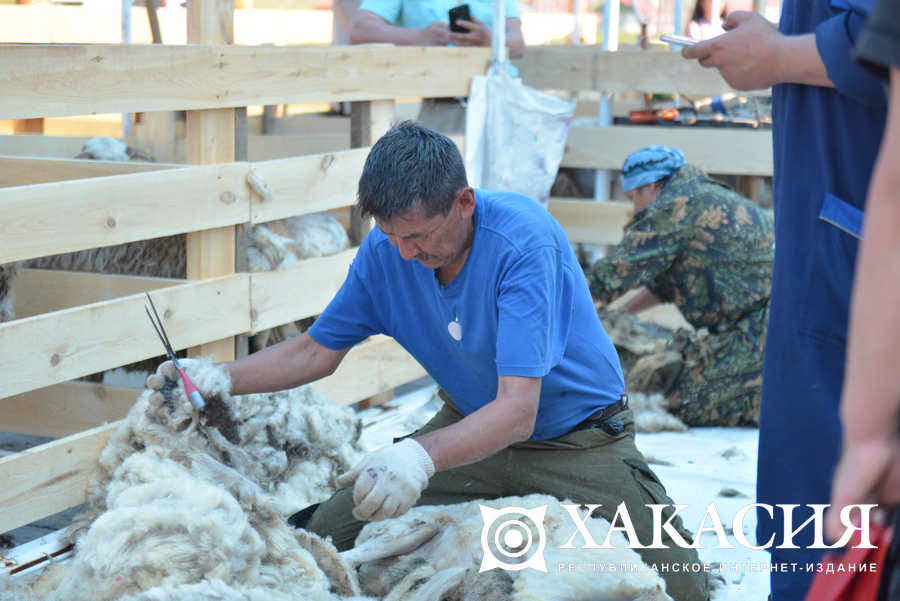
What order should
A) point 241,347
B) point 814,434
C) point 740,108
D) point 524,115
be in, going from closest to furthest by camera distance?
point 814,434 < point 241,347 < point 524,115 < point 740,108

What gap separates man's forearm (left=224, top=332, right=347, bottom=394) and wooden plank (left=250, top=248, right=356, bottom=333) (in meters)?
0.88

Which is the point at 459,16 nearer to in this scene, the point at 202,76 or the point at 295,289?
the point at 295,289

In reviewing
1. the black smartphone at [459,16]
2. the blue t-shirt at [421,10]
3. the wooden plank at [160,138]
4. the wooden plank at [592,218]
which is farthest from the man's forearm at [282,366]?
the wooden plank at [592,218]

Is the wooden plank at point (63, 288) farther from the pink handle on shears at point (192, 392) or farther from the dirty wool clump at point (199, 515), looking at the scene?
the pink handle on shears at point (192, 392)

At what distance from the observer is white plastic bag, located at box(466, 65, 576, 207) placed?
5.04 meters

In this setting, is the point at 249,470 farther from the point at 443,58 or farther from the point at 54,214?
the point at 443,58

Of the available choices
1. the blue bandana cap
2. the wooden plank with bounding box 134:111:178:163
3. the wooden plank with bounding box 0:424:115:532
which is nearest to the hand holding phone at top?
the wooden plank with bounding box 0:424:115:532

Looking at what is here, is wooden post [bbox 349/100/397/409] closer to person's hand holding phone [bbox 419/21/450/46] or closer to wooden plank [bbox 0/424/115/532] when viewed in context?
person's hand holding phone [bbox 419/21/450/46]

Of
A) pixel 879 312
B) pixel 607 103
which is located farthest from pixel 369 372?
pixel 879 312

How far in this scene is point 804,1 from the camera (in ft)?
6.97

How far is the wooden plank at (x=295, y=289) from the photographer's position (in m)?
3.83

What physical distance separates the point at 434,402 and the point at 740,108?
9.37 ft

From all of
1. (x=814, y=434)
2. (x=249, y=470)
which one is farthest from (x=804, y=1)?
(x=249, y=470)

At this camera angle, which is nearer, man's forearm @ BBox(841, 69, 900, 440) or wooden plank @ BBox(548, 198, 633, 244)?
man's forearm @ BBox(841, 69, 900, 440)
